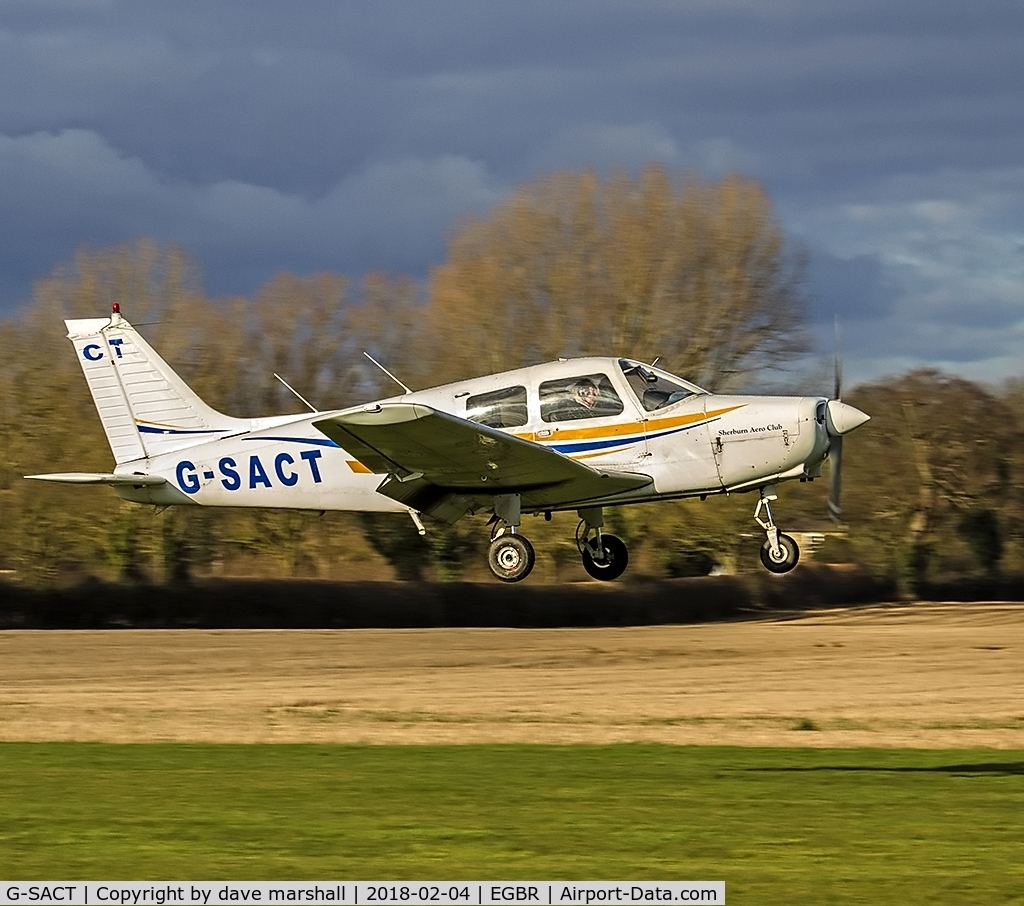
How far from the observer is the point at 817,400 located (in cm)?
2277

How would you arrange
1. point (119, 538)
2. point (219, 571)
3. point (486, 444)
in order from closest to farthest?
1. point (486, 444)
2. point (119, 538)
3. point (219, 571)

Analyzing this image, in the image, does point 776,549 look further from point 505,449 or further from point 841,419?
point 505,449

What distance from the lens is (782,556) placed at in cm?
2331

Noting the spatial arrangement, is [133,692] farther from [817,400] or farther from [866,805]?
[866,805]

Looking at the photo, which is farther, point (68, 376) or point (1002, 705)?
point (68, 376)

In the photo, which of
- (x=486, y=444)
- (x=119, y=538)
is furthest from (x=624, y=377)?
(x=119, y=538)

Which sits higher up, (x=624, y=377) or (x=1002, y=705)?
(x=624, y=377)

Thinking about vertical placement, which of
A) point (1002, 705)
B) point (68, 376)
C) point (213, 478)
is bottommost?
point (1002, 705)

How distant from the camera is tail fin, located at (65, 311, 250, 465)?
25047 millimetres

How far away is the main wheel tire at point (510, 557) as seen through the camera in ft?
78.8

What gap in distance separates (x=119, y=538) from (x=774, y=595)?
16.4 metres

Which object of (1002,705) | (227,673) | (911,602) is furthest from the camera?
(911,602)
